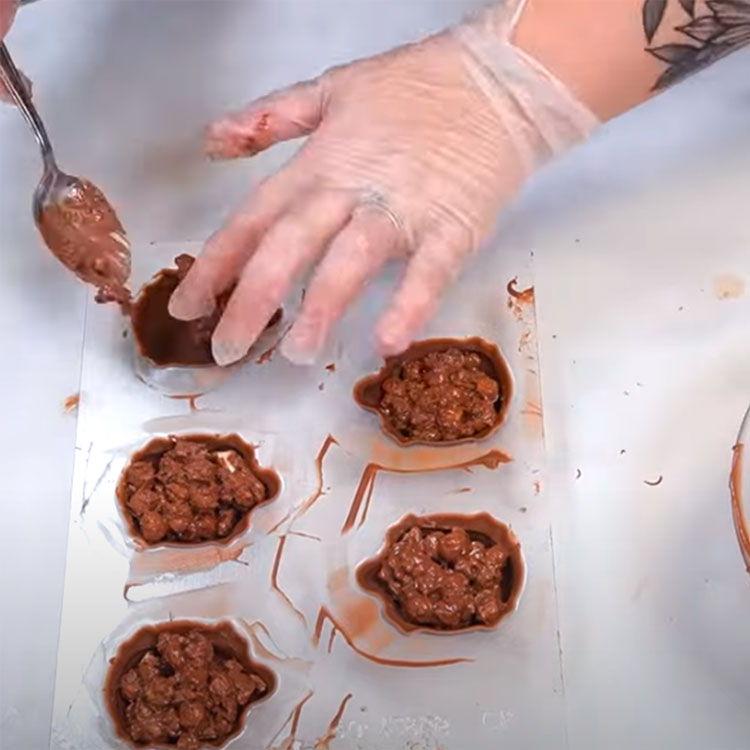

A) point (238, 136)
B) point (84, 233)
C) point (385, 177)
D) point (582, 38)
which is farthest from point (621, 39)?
point (84, 233)

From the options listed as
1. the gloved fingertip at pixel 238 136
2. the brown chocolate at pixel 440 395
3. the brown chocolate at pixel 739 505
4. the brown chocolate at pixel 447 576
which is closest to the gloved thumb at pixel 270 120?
the gloved fingertip at pixel 238 136

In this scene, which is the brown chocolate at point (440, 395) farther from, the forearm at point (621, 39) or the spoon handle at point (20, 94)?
the spoon handle at point (20, 94)

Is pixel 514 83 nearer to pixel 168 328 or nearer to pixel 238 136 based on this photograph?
pixel 238 136

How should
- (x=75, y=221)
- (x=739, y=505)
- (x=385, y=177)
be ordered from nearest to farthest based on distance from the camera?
(x=739, y=505) < (x=385, y=177) < (x=75, y=221)

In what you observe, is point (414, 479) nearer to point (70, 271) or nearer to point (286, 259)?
point (286, 259)

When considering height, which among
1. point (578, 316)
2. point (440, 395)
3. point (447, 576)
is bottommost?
point (447, 576)

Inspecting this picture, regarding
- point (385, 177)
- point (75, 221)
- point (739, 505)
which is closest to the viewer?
point (739, 505)

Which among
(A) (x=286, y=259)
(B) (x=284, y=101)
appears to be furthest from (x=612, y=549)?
(B) (x=284, y=101)
